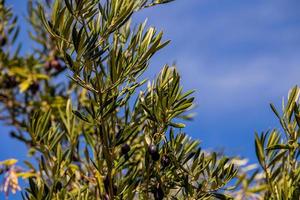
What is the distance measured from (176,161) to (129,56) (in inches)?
14.0

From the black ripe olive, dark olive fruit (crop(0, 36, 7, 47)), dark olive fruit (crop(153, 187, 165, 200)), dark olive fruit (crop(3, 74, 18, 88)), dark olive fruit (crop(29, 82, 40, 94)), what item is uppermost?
dark olive fruit (crop(0, 36, 7, 47))

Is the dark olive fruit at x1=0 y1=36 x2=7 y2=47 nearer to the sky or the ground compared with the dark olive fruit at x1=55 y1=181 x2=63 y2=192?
nearer to the sky

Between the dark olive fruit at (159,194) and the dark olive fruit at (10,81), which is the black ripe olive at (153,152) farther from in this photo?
the dark olive fruit at (10,81)

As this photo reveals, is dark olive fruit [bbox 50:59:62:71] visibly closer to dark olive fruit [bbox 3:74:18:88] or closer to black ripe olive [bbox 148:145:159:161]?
dark olive fruit [bbox 3:74:18:88]

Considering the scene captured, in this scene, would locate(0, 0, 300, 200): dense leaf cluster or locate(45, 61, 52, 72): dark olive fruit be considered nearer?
locate(0, 0, 300, 200): dense leaf cluster

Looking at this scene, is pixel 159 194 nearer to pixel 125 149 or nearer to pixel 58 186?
pixel 125 149

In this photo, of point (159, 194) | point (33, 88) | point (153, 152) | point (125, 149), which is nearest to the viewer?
point (153, 152)

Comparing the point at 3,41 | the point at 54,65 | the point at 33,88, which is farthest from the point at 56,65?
the point at 3,41

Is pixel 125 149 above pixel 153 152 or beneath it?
above

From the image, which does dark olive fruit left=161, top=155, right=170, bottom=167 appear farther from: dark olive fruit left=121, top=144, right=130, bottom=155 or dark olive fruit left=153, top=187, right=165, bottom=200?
dark olive fruit left=121, top=144, right=130, bottom=155

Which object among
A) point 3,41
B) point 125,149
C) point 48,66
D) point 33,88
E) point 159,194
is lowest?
point 159,194

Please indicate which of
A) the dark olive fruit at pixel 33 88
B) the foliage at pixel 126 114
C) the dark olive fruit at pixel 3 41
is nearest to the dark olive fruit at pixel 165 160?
the foliage at pixel 126 114

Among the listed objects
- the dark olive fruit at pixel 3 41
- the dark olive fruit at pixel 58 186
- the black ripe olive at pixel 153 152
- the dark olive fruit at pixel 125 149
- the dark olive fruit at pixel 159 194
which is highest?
the dark olive fruit at pixel 3 41

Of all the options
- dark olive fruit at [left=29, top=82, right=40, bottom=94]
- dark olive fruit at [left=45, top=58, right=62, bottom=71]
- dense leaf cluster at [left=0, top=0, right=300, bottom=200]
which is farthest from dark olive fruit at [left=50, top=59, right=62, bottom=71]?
dense leaf cluster at [left=0, top=0, right=300, bottom=200]
